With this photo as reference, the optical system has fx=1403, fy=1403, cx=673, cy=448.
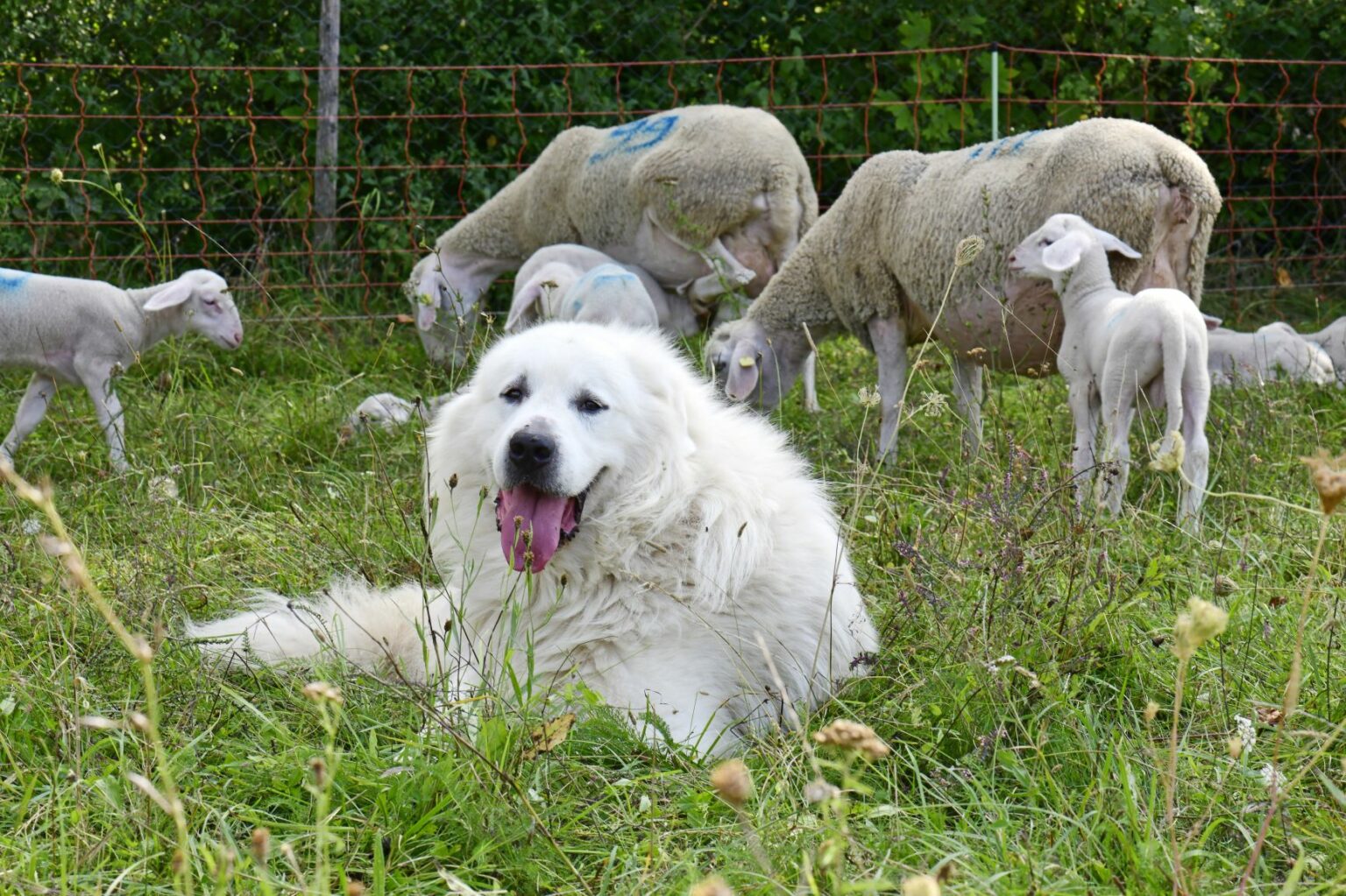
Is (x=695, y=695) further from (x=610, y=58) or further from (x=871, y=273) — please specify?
(x=610, y=58)

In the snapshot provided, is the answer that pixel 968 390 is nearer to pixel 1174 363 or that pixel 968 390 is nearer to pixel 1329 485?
pixel 1174 363

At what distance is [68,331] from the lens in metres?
5.50

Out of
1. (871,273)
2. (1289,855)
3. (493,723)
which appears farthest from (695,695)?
(871,273)

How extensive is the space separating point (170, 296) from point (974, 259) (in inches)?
126

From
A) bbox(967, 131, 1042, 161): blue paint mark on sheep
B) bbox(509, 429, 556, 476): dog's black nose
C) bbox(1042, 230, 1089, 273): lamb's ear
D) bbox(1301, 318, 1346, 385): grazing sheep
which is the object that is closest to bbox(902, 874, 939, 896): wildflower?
bbox(509, 429, 556, 476): dog's black nose

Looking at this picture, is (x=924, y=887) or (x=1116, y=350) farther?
(x=1116, y=350)

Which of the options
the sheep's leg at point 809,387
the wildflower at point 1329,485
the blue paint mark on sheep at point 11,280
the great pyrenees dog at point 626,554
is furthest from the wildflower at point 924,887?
the sheep's leg at point 809,387

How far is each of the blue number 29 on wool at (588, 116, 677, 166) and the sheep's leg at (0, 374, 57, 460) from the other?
311cm

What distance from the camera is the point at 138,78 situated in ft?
30.7

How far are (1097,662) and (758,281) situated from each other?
14.4ft

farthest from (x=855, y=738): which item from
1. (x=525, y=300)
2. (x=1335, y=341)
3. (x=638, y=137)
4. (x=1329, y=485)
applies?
(x=1335, y=341)

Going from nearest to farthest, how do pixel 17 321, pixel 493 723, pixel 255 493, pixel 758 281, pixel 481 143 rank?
1. pixel 493 723
2. pixel 255 493
3. pixel 17 321
4. pixel 758 281
5. pixel 481 143

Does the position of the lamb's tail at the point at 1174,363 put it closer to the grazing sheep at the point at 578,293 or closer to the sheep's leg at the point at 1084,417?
the sheep's leg at the point at 1084,417

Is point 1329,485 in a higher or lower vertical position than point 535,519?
higher
